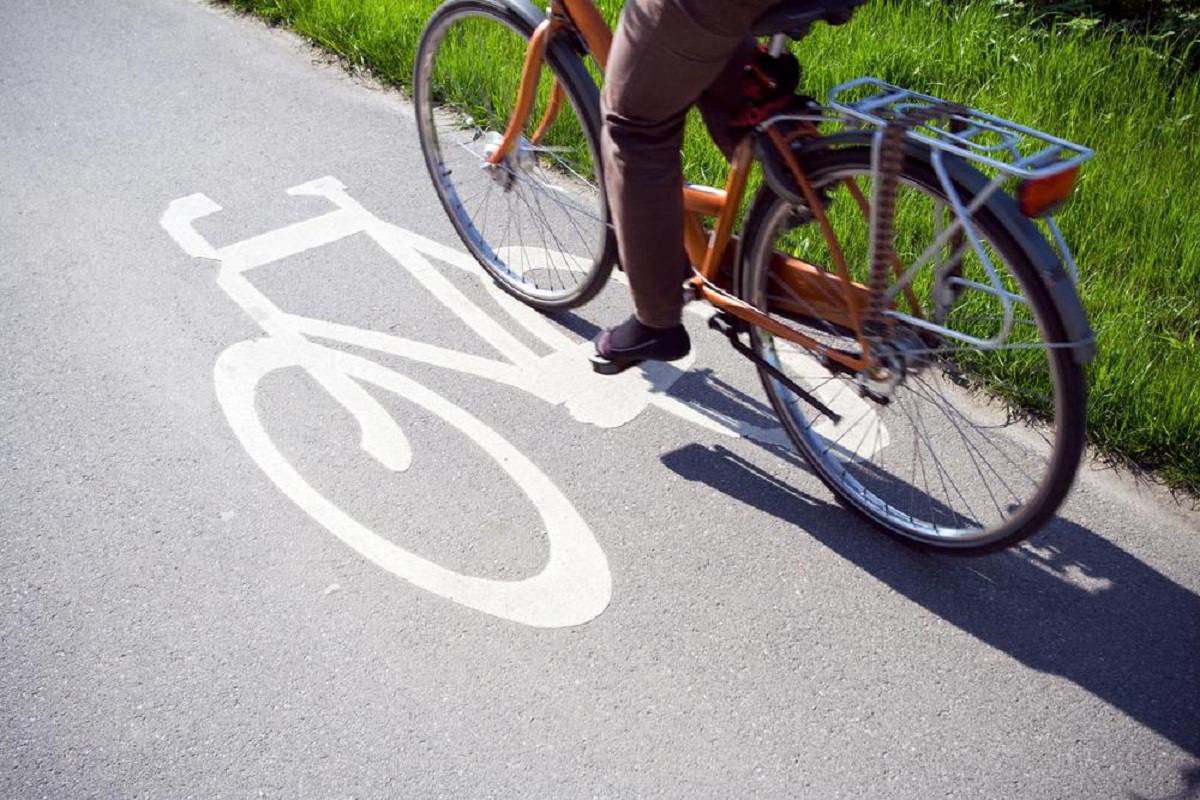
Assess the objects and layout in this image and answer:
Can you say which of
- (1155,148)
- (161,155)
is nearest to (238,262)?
(161,155)

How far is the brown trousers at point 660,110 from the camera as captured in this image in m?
2.60

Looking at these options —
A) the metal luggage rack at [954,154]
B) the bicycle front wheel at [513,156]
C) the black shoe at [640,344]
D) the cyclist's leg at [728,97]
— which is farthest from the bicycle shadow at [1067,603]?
the bicycle front wheel at [513,156]

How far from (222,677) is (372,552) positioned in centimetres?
54

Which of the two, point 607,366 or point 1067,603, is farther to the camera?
point 607,366

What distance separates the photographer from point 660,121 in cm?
288

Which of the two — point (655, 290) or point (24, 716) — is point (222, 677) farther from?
point (655, 290)

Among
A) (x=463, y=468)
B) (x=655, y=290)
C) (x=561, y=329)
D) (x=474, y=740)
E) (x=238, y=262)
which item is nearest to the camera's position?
(x=474, y=740)

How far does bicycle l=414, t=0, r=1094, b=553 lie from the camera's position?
256 cm

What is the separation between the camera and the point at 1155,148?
462 cm

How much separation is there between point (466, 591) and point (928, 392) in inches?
63.6

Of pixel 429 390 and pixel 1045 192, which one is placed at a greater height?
pixel 1045 192

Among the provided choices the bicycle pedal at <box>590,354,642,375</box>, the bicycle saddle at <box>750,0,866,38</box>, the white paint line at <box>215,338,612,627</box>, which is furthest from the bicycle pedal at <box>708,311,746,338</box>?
the bicycle saddle at <box>750,0,866,38</box>

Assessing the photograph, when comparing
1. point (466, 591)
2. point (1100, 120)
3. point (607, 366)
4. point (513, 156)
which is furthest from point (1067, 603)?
point (1100, 120)

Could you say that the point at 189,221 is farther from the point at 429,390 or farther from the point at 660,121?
the point at 660,121
